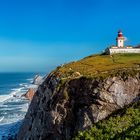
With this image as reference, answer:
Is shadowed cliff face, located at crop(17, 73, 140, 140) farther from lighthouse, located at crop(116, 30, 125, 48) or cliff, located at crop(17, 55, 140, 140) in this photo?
lighthouse, located at crop(116, 30, 125, 48)

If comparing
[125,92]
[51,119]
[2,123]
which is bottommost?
[2,123]

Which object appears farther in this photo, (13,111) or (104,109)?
(13,111)

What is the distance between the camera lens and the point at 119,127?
1332 inches

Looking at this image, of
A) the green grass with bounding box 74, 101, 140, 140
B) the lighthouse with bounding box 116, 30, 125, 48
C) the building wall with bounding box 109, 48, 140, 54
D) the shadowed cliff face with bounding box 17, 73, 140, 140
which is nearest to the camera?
the green grass with bounding box 74, 101, 140, 140

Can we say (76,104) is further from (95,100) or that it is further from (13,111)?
(13,111)

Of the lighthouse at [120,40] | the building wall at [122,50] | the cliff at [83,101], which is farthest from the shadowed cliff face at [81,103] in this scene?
the lighthouse at [120,40]

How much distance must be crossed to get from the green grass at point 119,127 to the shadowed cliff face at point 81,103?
93.2 inches

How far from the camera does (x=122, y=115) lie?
123ft

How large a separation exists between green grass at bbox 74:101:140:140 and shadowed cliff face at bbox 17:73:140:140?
93.2 inches

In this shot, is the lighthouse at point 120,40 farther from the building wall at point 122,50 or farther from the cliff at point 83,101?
the cliff at point 83,101

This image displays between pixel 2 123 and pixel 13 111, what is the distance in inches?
569

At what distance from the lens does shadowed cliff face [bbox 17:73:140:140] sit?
41.2m

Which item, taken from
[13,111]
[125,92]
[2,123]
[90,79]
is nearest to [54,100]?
[90,79]

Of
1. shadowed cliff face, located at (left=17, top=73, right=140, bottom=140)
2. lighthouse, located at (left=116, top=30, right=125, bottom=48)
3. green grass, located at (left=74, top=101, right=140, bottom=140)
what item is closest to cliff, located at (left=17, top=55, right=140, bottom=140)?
shadowed cliff face, located at (left=17, top=73, right=140, bottom=140)
